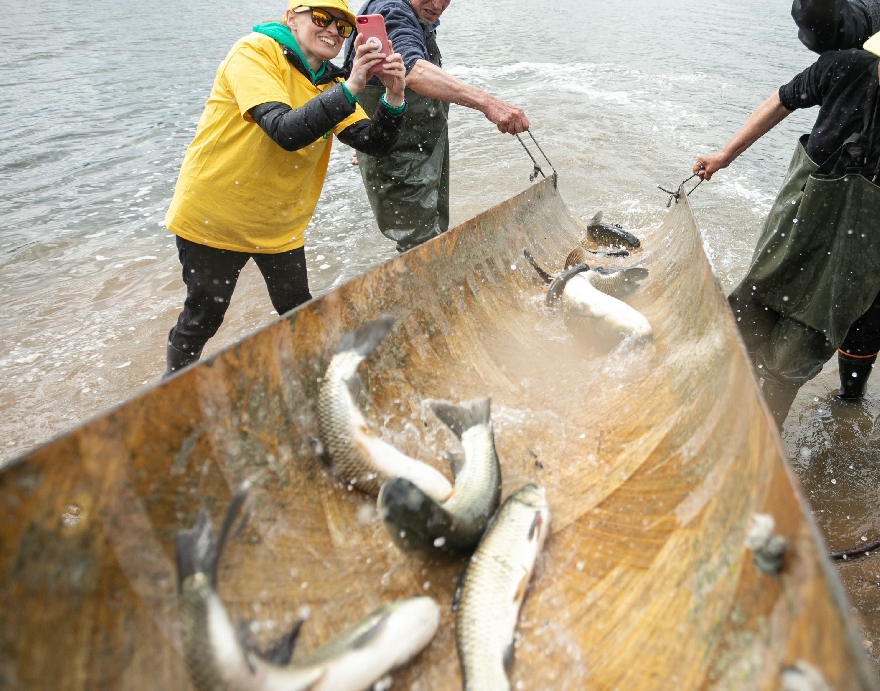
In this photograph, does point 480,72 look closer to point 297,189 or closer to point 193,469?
point 297,189

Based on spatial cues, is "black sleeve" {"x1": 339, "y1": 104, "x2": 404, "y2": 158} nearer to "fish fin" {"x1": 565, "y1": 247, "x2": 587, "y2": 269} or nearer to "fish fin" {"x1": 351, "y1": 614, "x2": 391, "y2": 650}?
"fish fin" {"x1": 565, "y1": 247, "x2": 587, "y2": 269}

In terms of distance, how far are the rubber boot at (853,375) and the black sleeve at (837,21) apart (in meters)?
2.16

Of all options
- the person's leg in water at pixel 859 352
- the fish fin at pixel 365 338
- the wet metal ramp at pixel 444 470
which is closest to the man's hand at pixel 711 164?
the wet metal ramp at pixel 444 470

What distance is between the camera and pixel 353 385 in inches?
113

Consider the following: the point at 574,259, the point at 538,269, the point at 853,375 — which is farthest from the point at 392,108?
the point at 853,375

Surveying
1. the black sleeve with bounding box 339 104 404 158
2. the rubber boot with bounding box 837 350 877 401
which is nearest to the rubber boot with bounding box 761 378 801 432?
the rubber boot with bounding box 837 350 877 401

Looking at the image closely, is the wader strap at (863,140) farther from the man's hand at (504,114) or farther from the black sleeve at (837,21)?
the man's hand at (504,114)

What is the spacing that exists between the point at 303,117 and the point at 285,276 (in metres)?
1.38

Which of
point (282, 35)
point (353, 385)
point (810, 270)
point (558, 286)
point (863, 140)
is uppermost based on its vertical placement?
point (282, 35)

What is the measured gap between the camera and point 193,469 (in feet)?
7.28

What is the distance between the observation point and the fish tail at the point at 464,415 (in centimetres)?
300

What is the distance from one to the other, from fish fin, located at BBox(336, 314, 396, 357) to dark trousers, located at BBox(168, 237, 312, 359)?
1349 millimetres

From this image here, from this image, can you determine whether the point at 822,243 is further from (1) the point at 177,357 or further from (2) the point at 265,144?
(1) the point at 177,357

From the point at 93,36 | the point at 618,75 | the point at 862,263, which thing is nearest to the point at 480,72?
the point at 618,75
